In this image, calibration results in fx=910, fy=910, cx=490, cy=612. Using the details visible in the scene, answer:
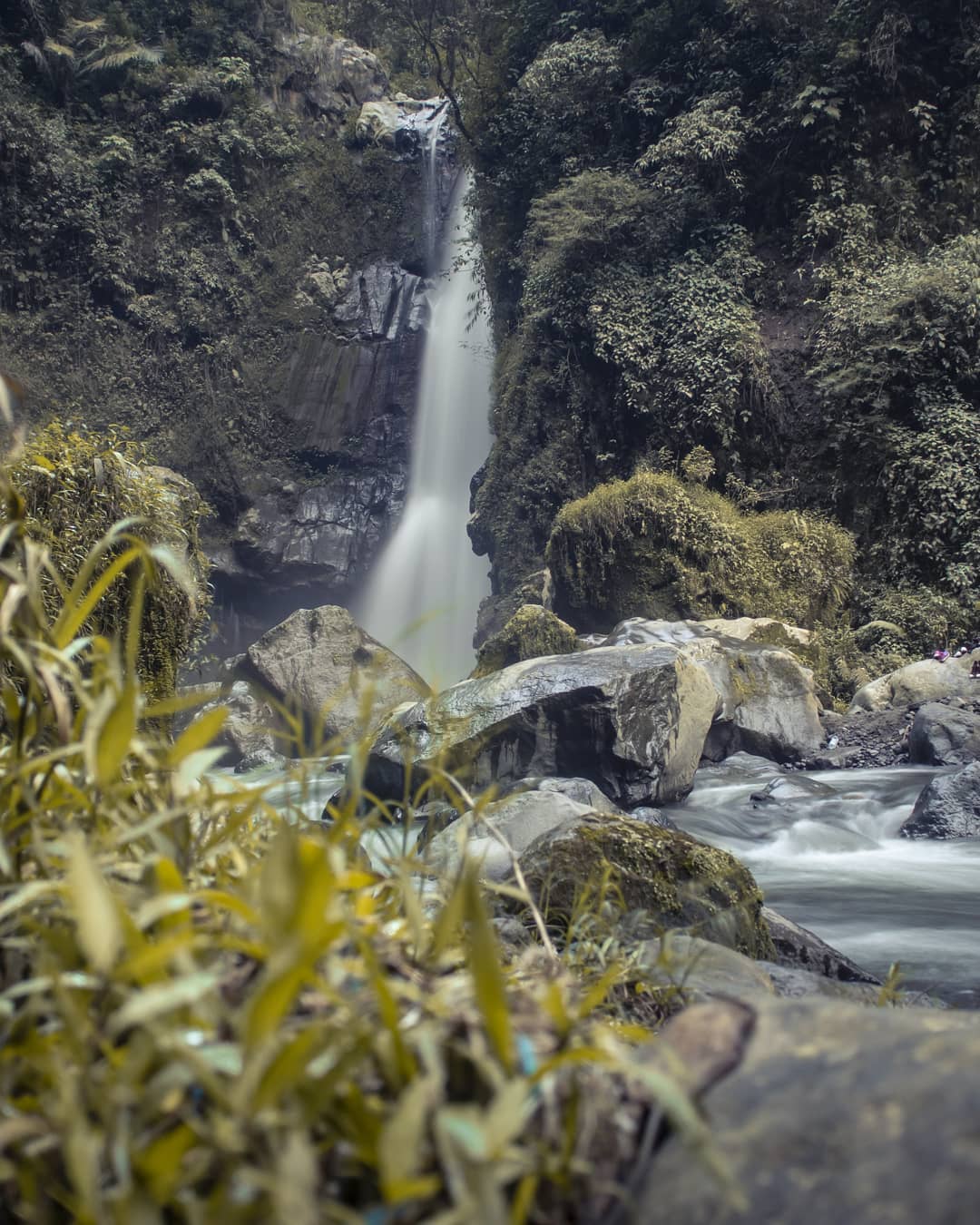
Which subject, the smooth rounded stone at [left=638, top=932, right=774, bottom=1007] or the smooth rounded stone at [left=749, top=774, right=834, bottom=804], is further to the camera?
the smooth rounded stone at [left=749, top=774, right=834, bottom=804]

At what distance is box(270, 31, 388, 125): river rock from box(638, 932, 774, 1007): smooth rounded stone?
29291 millimetres

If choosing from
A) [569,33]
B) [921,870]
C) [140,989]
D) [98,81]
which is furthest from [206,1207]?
[98,81]

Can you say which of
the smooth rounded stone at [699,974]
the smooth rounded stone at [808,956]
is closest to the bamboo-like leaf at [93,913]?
the smooth rounded stone at [699,974]

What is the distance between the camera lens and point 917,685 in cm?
1116

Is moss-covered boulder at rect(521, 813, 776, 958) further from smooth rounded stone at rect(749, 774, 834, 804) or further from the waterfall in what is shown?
the waterfall

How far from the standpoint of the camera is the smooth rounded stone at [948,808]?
7.12 metres

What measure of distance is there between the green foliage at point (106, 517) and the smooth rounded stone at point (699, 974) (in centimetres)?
392

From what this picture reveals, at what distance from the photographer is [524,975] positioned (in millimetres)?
1406

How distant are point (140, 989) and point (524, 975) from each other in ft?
2.27

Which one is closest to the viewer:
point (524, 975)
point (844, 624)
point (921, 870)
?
point (524, 975)

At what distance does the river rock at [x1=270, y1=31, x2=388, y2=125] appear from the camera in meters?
26.4

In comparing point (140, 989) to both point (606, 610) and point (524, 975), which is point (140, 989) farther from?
point (606, 610)

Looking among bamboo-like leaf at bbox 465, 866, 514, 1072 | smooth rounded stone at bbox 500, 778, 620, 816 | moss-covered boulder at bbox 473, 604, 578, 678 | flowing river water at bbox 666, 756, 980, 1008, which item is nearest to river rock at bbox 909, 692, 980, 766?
flowing river water at bbox 666, 756, 980, 1008

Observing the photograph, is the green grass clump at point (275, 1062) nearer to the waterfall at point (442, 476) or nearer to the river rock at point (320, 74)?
the waterfall at point (442, 476)
